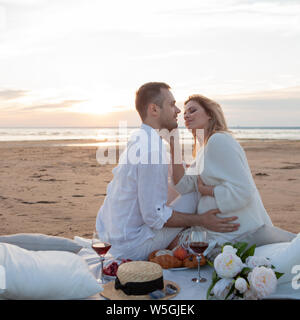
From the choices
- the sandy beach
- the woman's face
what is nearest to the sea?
the sandy beach

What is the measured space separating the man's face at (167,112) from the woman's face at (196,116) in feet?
0.97

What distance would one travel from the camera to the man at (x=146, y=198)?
11.6 feet

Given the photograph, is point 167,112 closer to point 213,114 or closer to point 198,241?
point 213,114

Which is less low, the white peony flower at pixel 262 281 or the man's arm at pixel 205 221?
the man's arm at pixel 205 221

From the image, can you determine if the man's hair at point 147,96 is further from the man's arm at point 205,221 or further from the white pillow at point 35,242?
the white pillow at point 35,242

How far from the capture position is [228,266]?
280 centimetres

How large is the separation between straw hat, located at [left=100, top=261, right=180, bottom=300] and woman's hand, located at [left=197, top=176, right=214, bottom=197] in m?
1.07

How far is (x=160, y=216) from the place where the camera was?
3584mm

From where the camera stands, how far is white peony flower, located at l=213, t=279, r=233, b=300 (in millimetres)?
2811

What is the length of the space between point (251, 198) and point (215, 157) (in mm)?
519

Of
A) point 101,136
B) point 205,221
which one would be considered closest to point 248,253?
point 205,221

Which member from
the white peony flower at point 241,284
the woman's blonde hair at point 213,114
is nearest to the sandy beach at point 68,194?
the woman's blonde hair at point 213,114
